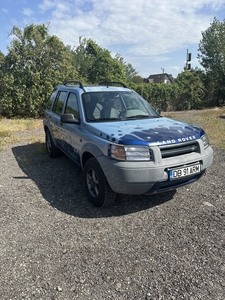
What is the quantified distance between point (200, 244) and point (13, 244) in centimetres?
216

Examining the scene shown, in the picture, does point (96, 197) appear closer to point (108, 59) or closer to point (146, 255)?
point (146, 255)

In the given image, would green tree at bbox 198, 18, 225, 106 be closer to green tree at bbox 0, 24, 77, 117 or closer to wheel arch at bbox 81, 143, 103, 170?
green tree at bbox 0, 24, 77, 117

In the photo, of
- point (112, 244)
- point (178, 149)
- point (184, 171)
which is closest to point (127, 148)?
point (178, 149)

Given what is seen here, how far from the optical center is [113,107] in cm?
403

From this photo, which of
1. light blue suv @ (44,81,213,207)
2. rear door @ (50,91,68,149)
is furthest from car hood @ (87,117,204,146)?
rear door @ (50,91,68,149)

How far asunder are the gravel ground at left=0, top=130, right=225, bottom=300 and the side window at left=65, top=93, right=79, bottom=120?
4.36 feet

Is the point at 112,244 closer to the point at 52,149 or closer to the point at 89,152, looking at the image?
the point at 89,152

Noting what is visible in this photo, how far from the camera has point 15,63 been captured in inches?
510

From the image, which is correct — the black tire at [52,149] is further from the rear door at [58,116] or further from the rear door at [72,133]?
the rear door at [72,133]

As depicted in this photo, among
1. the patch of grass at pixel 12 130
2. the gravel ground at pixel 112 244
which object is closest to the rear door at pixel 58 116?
the gravel ground at pixel 112 244

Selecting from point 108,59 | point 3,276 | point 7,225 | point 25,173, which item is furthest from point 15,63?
point 3,276

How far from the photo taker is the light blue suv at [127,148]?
2.91 metres

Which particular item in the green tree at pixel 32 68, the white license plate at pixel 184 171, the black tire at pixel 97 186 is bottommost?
the black tire at pixel 97 186

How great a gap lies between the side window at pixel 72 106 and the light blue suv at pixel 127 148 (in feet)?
0.07
